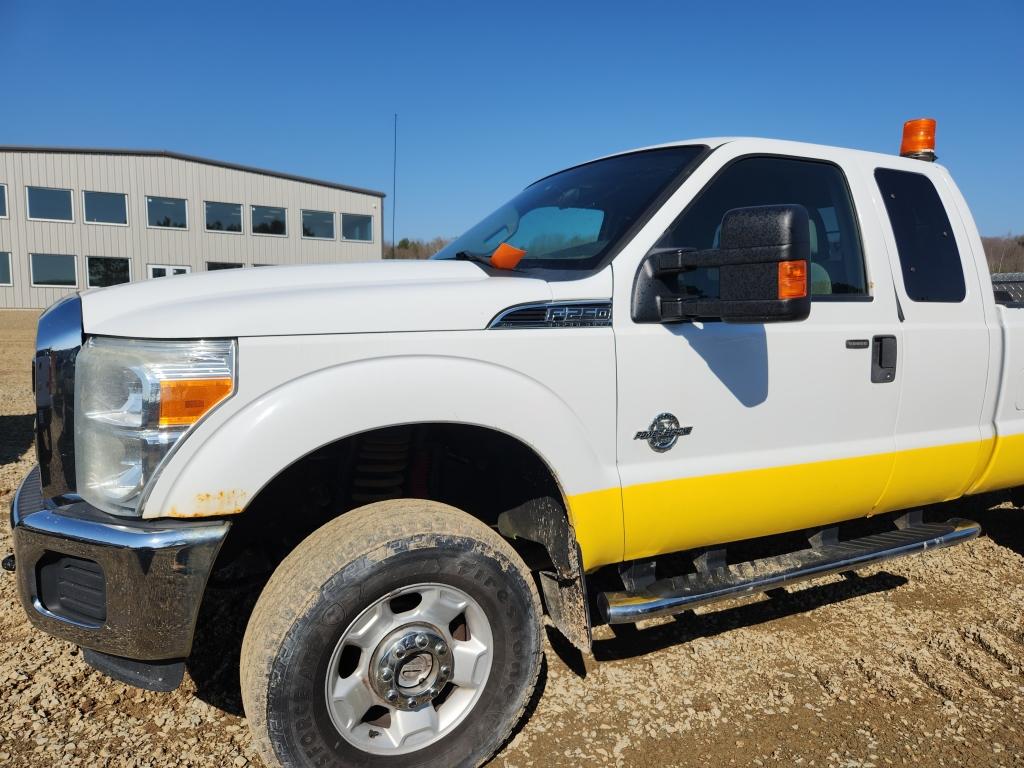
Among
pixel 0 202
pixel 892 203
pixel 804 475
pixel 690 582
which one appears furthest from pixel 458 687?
pixel 0 202

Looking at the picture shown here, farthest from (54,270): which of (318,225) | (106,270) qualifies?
(318,225)

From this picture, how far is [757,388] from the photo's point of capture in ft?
8.09

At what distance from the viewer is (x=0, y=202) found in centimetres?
2617

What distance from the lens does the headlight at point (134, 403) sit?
1.77 metres

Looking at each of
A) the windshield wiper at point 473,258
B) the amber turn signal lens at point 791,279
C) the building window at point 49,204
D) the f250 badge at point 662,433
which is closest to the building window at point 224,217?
the building window at point 49,204

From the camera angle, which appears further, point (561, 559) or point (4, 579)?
point (4, 579)

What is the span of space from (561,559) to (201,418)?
1.21m

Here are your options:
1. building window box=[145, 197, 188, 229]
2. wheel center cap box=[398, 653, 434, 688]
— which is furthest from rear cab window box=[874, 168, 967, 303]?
building window box=[145, 197, 188, 229]

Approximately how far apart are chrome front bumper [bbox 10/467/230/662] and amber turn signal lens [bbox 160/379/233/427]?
0.27m

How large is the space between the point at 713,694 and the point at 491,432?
4.63 feet

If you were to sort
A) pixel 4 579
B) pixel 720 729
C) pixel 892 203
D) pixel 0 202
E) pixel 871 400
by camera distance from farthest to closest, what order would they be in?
pixel 0 202, pixel 4 579, pixel 892 203, pixel 871 400, pixel 720 729

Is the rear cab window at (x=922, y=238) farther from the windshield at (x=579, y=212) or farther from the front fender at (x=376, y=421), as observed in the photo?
the front fender at (x=376, y=421)

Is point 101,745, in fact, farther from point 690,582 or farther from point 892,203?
point 892,203

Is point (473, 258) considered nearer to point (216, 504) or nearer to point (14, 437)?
point (216, 504)
